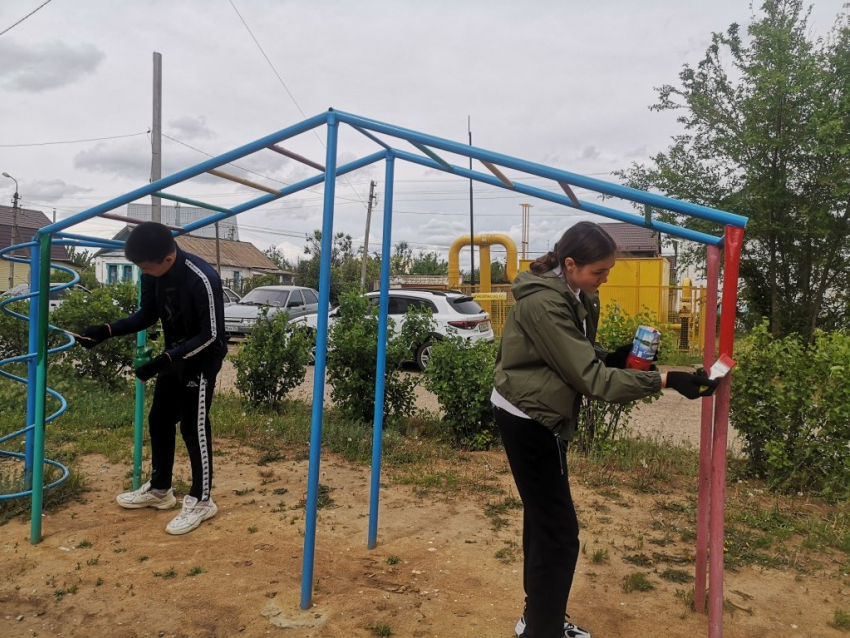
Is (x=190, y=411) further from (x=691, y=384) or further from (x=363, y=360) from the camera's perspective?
(x=691, y=384)

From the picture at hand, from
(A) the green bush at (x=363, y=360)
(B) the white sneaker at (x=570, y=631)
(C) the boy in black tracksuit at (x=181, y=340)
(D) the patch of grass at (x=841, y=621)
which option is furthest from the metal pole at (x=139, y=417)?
(D) the patch of grass at (x=841, y=621)

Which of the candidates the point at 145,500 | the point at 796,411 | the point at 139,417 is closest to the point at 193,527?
the point at 145,500

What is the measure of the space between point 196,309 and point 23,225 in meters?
42.2

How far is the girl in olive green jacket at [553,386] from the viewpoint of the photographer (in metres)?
2.02

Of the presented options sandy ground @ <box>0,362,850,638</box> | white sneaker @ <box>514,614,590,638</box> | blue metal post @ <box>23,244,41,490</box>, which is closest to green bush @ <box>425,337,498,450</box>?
sandy ground @ <box>0,362,850,638</box>

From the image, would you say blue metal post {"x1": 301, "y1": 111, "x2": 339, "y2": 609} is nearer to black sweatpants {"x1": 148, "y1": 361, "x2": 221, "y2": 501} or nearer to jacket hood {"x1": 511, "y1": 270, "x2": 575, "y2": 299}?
jacket hood {"x1": 511, "y1": 270, "x2": 575, "y2": 299}

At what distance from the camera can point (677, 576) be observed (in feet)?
10.2

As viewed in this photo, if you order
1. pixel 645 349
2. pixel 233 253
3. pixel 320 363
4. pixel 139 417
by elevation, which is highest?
pixel 233 253

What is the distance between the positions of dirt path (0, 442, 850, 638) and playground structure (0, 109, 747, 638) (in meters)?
0.19

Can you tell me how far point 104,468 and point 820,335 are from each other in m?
5.09

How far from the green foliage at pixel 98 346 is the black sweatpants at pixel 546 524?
6080 mm

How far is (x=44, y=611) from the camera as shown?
2.73 meters

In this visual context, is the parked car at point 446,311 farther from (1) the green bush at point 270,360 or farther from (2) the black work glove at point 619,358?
A: (2) the black work glove at point 619,358

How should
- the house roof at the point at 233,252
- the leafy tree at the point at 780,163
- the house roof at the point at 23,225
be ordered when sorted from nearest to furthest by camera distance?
the leafy tree at the point at 780,163 < the house roof at the point at 23,225 < the house roof at the point at 233,252
